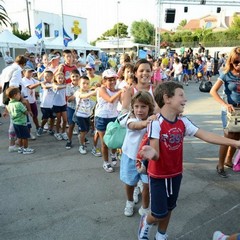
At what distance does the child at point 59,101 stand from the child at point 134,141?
3.26m

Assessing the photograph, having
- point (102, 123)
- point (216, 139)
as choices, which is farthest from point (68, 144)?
point (216, 139)

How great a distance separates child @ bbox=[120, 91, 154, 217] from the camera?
9.43 ft

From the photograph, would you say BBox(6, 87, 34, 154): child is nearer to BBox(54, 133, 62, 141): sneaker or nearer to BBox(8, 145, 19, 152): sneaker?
BBox(8, 145, 19, 152): sneaker

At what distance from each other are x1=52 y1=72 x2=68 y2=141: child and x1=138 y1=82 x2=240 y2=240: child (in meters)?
3.88

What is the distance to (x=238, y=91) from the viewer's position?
4035mm

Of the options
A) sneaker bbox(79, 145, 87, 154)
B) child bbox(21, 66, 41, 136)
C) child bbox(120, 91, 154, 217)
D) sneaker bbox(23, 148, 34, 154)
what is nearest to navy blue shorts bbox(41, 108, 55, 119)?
child bbox(21, 66, 41, 136)

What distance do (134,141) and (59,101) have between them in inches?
136

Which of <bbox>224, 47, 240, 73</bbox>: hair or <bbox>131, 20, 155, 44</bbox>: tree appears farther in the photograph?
<bbox>131, 20, 155, 44</bbox>: tree

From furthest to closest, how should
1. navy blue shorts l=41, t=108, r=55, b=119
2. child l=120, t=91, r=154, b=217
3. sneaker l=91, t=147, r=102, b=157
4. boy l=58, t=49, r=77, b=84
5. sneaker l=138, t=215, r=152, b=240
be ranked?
1. boy l=58, t=49, r=77, b=84
2. navy blue shorts l=41, t=108, r=55, b=119
3. sneaker l=91, t=147, r=102, b=157
4. child l=120, t=91, r=154, b=217
5. sneaker l=138, t=215, r=152, b=240

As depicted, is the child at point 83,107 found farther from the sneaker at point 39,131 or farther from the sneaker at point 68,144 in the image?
the sneaker at point 39,131

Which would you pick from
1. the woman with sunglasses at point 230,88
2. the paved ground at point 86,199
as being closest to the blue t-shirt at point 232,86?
the woman with sunglasses at point 230,88

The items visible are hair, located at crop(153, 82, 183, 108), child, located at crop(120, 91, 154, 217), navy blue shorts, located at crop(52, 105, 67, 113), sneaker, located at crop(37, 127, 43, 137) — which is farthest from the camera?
sneaker, located at crop(37, 127, 43, 137)

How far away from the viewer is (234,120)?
13.3 feet

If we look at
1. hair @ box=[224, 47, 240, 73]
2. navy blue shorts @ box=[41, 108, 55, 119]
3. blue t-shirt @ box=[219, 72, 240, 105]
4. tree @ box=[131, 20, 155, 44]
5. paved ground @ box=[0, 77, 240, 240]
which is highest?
tree @ box=[131, 20, 155, 44]
